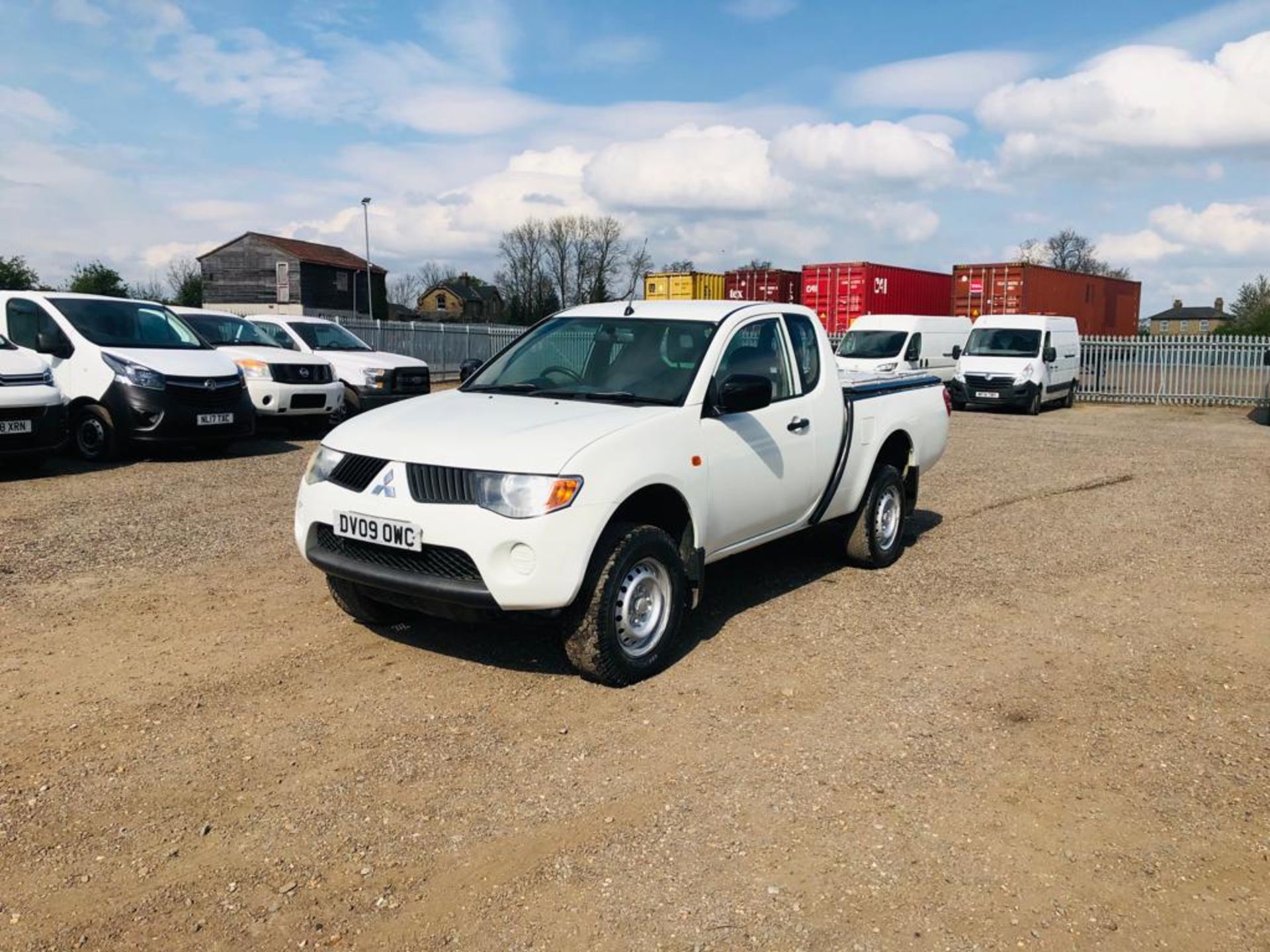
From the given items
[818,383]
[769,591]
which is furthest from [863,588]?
[818,383]

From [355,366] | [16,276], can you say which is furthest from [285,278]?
A: [355,366]

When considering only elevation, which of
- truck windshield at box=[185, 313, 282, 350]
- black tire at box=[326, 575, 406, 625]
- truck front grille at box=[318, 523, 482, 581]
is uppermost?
truck windshield at box=[185, 313, 282, 350]

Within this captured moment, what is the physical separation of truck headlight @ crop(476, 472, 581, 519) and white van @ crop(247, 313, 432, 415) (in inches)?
454

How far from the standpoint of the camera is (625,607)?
476 cm

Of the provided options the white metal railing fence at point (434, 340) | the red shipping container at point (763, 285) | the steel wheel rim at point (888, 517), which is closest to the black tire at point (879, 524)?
the steel wheel rim at point (888, 517)

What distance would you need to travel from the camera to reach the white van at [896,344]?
22.0 meters

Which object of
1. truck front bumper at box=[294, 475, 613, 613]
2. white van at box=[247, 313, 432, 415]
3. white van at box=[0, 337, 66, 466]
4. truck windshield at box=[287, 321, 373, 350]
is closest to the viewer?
truck front bumper at box=[294, 475, 613, 613]

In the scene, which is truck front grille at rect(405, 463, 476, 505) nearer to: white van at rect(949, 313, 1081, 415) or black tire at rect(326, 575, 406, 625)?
black tire at rect(326, 575, 406, 625)

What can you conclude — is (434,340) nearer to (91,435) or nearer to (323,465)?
(91,435)

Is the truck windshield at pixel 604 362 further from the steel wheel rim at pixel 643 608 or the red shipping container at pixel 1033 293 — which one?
the red shipping container at pixel 1033 293

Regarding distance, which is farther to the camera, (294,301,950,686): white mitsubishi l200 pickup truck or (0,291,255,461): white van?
(0,291,255,461): white van

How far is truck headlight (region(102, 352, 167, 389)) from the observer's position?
1128cm

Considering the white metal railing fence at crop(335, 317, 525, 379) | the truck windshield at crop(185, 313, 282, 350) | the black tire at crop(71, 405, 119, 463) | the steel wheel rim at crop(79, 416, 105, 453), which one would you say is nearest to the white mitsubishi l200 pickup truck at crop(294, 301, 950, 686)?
the black tire at crop(71, 405, 119, 463)

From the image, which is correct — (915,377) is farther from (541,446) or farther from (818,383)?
(541,446)
